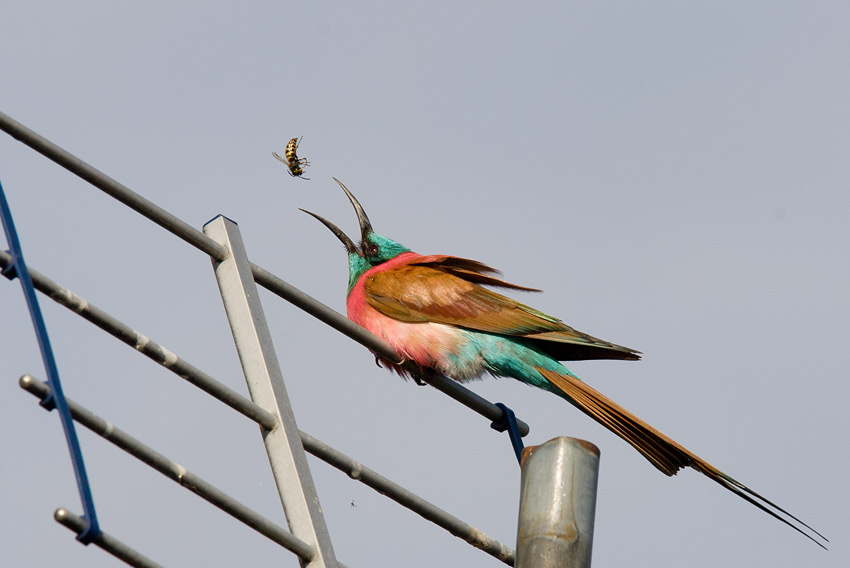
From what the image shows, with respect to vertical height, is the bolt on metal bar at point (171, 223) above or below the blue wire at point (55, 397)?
above

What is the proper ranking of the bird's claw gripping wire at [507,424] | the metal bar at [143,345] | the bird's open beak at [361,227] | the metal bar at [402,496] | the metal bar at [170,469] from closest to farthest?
the metal bar at [170,469]
the metal bar at [143,345]
the metal bar at [402,496]
the bird's claw gripping wire at [507,424]
the bird's open beak at [361,227]

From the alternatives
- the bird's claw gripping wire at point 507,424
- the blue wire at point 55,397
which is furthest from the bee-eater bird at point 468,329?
the blue wire at point 55,397

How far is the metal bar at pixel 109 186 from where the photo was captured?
3107mm

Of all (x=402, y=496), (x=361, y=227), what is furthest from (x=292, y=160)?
(x=402, y=496)

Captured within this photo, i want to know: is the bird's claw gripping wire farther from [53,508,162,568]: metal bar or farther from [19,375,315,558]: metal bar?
[53,508,162,568]: metal bar

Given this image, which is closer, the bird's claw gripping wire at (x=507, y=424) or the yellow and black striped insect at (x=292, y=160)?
the bird's claw gripping wire at (x=507, y=424)

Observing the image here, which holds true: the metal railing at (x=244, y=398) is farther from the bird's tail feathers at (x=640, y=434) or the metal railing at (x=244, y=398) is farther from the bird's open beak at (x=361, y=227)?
the bird's open beak at (x=361, y=227)

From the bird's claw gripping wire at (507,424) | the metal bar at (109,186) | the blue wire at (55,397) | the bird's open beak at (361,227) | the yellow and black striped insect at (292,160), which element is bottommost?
the blue wire at (55,397)

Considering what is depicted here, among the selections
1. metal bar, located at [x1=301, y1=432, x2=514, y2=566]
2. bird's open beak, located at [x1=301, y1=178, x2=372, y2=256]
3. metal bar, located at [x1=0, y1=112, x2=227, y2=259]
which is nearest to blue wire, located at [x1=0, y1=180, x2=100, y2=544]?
metal bar, located at [x1=0, y1=112, x2=227, y2=259]

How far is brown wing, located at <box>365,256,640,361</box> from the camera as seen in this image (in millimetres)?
6453

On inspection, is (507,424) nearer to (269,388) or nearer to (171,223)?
(269,388)

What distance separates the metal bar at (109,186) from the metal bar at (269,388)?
3.7 inches

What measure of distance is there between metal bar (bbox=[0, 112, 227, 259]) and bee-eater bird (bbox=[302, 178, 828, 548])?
2867 mm

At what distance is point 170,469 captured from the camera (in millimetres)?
2570
